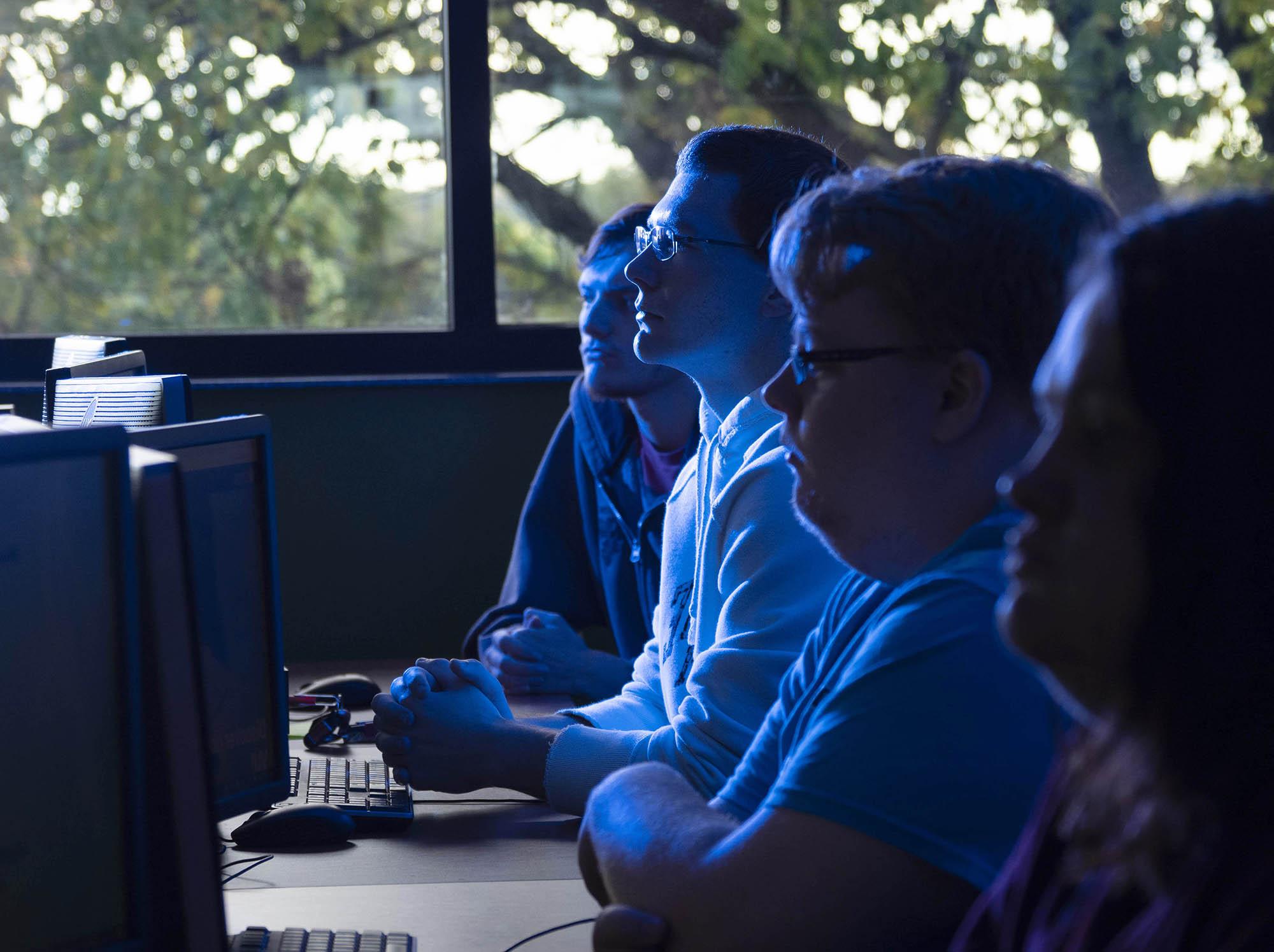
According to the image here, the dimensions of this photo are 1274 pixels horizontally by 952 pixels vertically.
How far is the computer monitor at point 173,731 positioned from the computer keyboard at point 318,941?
0.14m

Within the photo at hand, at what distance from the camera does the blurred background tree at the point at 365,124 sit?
3.21 metres

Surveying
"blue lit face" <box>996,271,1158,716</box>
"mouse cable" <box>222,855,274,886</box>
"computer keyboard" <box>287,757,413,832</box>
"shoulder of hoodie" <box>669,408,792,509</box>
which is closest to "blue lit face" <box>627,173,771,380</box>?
→ "shoulder of hoodie" <box>669,408,792,509</box>

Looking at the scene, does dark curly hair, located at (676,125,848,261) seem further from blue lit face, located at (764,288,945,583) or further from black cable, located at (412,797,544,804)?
black cable, located at (412,797,544,804)

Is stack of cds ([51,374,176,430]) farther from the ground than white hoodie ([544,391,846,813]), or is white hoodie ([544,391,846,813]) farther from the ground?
stack of cds ([51,374,176,430])

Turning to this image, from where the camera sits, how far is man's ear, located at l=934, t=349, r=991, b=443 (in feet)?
2.98

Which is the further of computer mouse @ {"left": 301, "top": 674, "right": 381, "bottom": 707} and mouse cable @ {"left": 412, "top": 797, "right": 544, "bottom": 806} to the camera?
computer mouse @ {"left": 301, "top": 674, "right": 381, "bottom": 707}

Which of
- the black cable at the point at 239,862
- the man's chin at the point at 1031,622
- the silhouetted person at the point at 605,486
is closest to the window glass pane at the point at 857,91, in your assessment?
the silhouetted person at the point at 605,486

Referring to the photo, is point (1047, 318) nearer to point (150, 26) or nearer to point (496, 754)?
point (496, 754)

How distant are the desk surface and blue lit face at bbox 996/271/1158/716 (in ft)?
1.93

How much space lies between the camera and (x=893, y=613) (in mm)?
902

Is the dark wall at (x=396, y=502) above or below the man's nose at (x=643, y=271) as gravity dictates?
below

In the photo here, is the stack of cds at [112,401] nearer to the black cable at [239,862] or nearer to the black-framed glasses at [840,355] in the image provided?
the black cable at [239,862]

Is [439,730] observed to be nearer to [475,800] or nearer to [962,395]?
[475,800]

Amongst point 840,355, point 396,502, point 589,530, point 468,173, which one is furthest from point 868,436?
point 468,173
